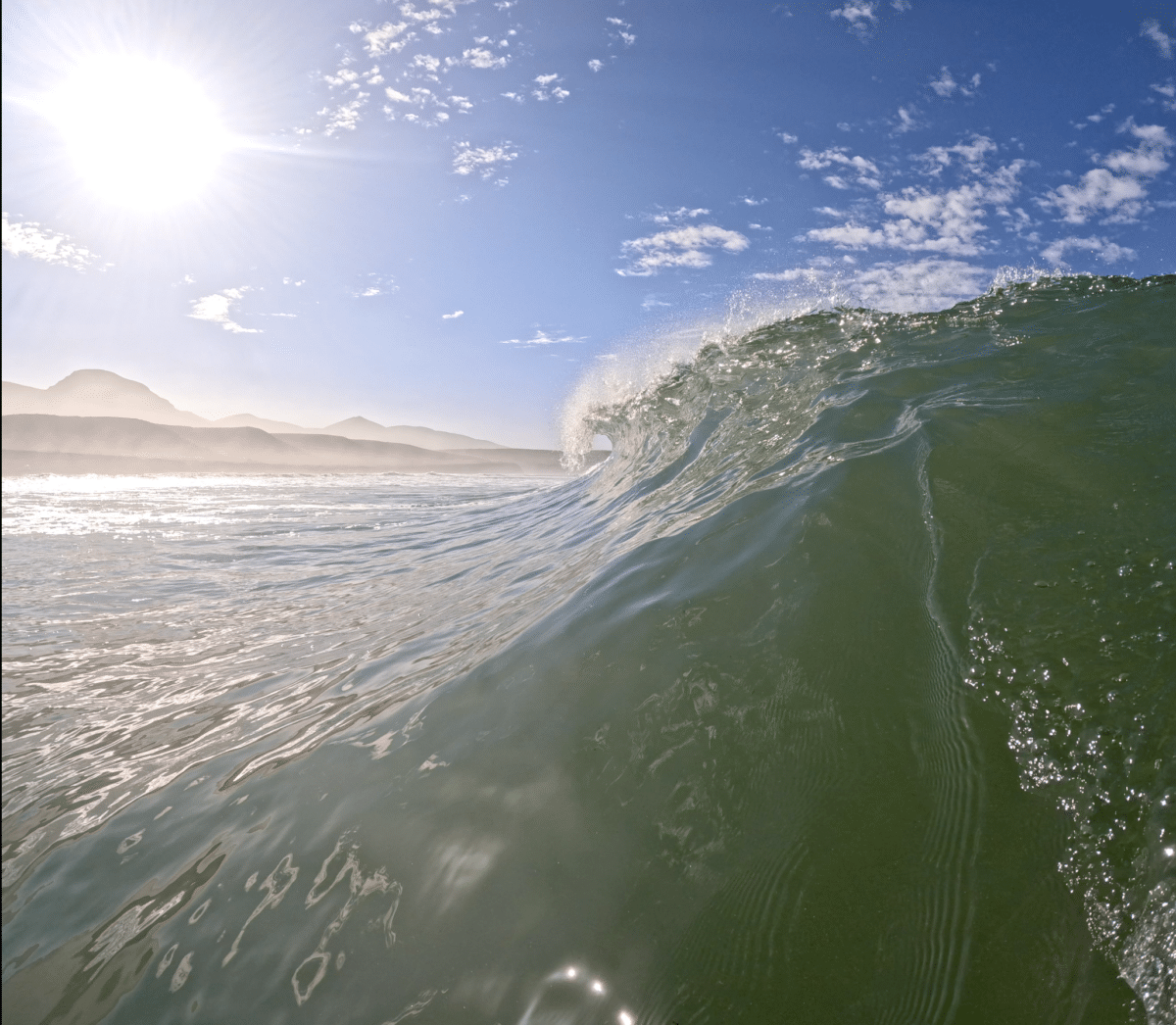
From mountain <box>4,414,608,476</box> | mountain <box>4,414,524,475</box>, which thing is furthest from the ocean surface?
mountain <box>4,414,524,475</box>

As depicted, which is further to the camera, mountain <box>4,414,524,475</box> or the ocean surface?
mountain <box>4,414,524,475</box>

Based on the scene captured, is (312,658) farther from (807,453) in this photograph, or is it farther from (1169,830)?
(1169,830)

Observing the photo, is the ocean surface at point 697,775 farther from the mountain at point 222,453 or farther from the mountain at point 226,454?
the mountain at point 222,453

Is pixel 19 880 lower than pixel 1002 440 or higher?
lower

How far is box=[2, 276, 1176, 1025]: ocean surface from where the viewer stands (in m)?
1.23

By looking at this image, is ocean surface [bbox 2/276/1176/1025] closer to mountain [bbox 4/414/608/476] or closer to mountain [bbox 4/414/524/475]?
mountain [bbox 4/414/608/476]

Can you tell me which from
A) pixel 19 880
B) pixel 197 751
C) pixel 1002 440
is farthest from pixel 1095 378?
pixel 19 880

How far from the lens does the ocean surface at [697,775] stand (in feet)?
4.02

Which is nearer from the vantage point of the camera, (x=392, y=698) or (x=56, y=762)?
(x=56, y=762)

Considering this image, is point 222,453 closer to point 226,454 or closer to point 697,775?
point 226,454

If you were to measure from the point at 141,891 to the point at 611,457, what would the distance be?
7.03m

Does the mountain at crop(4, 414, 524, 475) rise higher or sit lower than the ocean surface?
higher

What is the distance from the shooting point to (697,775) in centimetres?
159

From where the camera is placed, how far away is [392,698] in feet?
7.82
